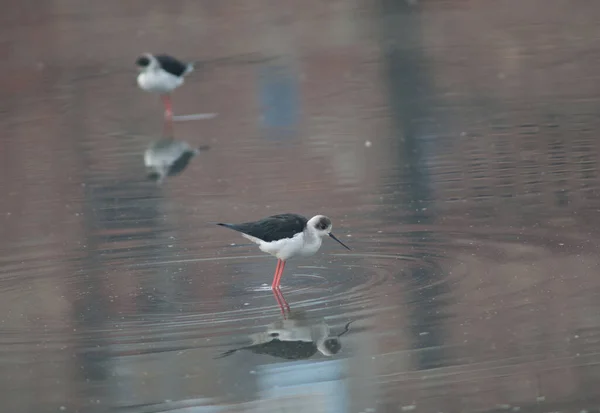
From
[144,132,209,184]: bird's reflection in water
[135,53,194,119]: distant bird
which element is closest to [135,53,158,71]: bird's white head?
[135,53,194,119]: distant bird

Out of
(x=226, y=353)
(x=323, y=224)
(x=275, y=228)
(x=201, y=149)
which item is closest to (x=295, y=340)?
(x=226, y=353)

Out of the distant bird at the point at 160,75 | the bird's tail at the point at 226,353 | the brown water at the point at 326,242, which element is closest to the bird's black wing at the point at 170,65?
the distant bird at the point at 160,75

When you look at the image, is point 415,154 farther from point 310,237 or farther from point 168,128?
point 310,237

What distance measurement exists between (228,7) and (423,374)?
25.2 metres

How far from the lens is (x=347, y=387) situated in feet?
23.2

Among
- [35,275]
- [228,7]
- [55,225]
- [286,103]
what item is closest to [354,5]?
[228,7]

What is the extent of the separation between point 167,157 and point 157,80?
360 centimetres

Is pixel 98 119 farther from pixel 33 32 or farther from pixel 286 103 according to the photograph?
pixel 33 32

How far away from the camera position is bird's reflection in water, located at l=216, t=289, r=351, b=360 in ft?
25.6

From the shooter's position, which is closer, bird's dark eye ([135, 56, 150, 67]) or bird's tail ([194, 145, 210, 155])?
bird's tail ([194, 145, 210, 155])

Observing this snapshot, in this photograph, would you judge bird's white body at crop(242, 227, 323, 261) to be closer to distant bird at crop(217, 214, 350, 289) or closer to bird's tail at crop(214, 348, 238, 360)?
distant bird at crop(217, 214, 350, 289)

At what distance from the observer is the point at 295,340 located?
803cm

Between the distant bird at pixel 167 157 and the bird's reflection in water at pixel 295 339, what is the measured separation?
19.2 feet

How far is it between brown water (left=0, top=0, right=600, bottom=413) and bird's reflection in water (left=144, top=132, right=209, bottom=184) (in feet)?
0.53
